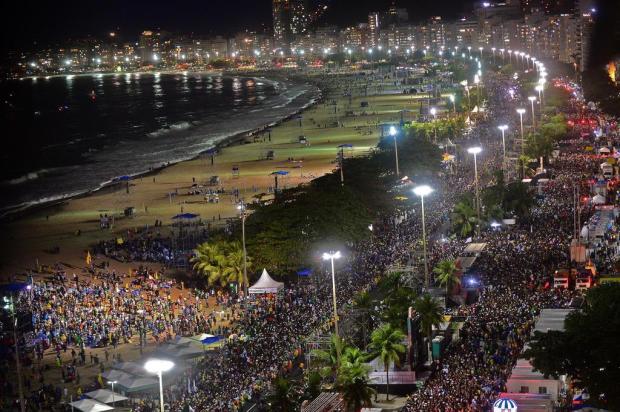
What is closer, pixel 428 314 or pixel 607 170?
pixel 428 314

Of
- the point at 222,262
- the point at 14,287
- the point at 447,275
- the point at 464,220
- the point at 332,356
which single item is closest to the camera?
the point at 332,356

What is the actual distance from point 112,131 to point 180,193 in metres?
57.5

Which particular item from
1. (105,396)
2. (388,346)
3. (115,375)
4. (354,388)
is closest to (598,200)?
(388,346)

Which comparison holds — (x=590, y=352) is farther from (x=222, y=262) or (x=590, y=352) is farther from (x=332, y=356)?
(x=222, y=262)

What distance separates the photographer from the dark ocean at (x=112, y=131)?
76.5m

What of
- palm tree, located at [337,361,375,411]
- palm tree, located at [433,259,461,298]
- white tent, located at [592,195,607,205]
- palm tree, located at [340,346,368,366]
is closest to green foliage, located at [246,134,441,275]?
palm tree, located at [433,259,461,298]

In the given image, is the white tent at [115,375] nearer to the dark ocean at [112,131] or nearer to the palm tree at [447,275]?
the palm tree at [447,275]

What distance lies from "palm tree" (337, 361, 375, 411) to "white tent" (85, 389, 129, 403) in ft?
22.7

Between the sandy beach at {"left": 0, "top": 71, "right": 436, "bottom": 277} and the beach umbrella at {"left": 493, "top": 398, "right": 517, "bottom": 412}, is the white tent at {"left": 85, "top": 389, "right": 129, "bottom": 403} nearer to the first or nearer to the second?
the beach umbrella at {"left": 493, "top": 398, "right": 517, "bottom": 412}

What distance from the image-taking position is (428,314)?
27078 millimetres

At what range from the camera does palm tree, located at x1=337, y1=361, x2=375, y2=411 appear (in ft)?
73.7

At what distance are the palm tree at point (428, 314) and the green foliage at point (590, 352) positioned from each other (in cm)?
831

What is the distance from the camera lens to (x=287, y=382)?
22891 millimetres

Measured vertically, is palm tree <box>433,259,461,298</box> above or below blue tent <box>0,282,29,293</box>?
above
